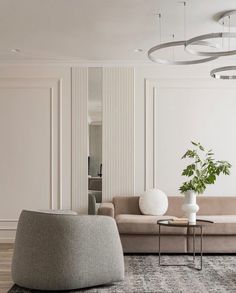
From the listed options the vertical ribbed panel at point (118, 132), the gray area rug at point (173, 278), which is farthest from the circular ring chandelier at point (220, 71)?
the gray area rug at point (173, 278)

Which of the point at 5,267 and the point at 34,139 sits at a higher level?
the point at 34,139

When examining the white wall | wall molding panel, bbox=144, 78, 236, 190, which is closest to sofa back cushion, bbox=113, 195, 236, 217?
wall molding panel, bbox=144, 78, 236, 190

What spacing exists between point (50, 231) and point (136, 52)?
3.28 meters

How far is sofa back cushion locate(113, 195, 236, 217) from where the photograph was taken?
6.88 m

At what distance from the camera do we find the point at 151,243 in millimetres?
6078

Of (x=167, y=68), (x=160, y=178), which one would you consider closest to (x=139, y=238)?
(x=160, y=178)

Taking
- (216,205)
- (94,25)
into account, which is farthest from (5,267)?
(216,205)

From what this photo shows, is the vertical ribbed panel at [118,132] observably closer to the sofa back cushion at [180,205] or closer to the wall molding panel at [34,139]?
the sofa back cushion at [180,205]

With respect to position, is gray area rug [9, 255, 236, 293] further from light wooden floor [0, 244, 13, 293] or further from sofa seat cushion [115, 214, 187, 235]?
sofa seat cushion [115, 214, 187, 235]

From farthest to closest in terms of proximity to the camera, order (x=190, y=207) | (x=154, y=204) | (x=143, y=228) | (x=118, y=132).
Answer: (x=118, y=132) < (x=154, y=204) < (x=143, y=228) < (x=190, y=207)

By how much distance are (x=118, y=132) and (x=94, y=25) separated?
81.6 inches

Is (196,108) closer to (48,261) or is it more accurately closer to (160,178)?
(160,178)

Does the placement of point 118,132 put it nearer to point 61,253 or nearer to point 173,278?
point 173,278

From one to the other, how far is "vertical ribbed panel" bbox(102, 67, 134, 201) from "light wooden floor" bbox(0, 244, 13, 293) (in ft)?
5.00
